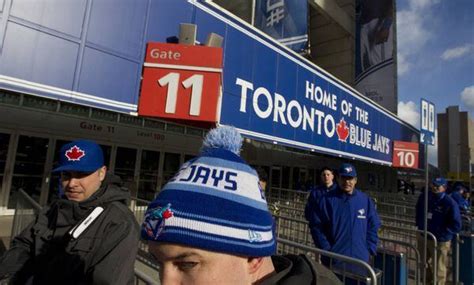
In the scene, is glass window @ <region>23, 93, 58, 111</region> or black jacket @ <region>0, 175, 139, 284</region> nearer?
black jacket @ <region>0, 175, 139, 284</region>

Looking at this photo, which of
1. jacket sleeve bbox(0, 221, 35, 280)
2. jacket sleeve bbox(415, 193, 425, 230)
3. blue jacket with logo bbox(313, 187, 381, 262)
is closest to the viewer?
jacket sleeve bbox(0, 221, 35, 280)

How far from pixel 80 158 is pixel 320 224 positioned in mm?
2799

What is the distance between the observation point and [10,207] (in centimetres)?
817

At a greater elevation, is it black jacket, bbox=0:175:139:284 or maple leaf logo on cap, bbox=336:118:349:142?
maple leaf logo on cap, bbox=336:118:349:142

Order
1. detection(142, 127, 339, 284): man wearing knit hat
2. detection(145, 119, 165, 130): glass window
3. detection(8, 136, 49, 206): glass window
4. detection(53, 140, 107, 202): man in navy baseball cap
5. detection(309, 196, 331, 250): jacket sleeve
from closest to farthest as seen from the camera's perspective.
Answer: detection(142, 127, 339, 284): man wearing knit hat < detection(53, 140, 107, 202): man in navy baseball cap < detection(309, 196, 331, 250): jacket sleeve < detection(8, 136, 49, 206): glass window < detection(145, 119, 165, 130): glass window

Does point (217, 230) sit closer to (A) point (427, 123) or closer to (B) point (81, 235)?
(B) point (81, 235)

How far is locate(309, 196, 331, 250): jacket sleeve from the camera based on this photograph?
142 inches

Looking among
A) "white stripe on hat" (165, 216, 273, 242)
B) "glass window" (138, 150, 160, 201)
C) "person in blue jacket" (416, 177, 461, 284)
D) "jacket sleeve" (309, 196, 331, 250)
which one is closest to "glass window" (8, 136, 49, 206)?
"glass window" (138, 150, 160, 201)

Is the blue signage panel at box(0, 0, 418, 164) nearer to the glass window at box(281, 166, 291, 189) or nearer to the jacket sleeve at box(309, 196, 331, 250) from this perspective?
the glass window at box(281, 166, 291, 189)

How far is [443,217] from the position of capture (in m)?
5.21

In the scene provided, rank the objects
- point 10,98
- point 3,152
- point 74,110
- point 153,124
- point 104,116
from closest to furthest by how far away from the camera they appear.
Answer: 1. point 10,98
2. point 3,152
3. point 74,110
4. point 104,116
5. point 153,124

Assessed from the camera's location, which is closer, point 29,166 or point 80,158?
point 80,158

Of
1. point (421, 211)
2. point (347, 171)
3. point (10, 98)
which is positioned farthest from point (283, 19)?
point (347, 171)

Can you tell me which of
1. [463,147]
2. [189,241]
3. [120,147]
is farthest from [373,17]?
[463,147]
